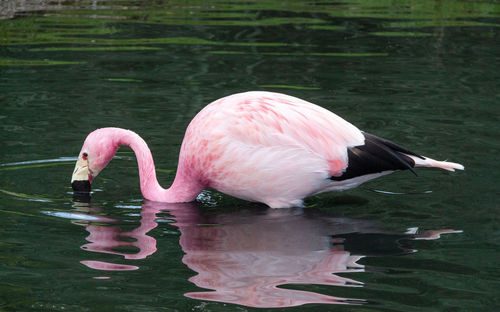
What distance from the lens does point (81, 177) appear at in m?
6.25

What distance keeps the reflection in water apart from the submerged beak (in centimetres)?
27

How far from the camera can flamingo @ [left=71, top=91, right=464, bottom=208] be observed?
5777 mm

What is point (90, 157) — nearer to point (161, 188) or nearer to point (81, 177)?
point (81, 177)

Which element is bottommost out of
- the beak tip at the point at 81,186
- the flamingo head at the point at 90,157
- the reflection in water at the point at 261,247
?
the reflection in water at the point at 261,247

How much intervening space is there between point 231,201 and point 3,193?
1581 millimetres

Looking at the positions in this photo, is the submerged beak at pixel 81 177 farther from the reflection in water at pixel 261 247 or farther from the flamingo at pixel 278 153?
the flamingo at pixel 278 153

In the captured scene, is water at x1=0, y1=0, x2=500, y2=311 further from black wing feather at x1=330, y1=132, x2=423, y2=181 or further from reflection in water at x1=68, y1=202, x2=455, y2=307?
black wing feather at x1=330, y1=132, x2=423, y2=181

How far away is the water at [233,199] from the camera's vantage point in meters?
4.50

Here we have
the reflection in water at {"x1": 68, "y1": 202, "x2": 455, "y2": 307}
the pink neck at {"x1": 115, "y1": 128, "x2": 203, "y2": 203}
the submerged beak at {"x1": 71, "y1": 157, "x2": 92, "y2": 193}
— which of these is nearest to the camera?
the reflection in water at {"x1": 68, "y1": 202, "x2": 455, "y2": 307}

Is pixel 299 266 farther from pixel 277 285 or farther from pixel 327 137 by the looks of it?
pixel 327 137

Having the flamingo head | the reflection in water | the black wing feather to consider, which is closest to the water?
the reflection in water

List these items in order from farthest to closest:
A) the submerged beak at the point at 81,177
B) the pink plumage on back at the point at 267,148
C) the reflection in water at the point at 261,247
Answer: the submerged beak at the point at 81,177 → the pink plumage on back at the point at 267,148 → the reflection in water at the point at 261,247

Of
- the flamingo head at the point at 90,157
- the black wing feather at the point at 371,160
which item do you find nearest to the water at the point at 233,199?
the flamingo head at the point at 90,157

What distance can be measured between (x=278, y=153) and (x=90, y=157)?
1.40m
